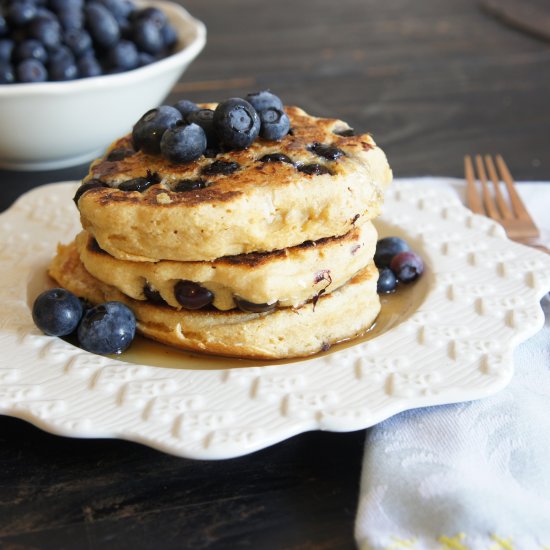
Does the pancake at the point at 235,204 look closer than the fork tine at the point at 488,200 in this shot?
Yes

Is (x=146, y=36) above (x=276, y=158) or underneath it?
underneath

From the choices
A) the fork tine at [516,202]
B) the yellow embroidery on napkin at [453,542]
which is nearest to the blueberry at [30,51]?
the fork tine at [516,202]

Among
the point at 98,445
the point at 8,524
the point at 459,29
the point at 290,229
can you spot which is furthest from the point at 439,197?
the point at 459,29

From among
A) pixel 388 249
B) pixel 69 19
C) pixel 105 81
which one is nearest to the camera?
pixel 388 249

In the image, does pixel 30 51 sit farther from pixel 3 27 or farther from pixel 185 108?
pixel 185 108

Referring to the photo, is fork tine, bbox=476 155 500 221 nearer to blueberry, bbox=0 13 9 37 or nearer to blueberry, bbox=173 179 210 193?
blueberry, bbox=173 179 210 193

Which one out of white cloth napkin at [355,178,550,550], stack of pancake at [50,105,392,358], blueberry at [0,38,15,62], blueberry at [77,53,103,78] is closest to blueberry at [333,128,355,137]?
stack of pancake at [50,105,392,358]

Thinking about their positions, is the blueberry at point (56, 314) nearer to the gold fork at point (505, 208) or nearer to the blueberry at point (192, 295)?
the blueberry at point (192, 295)

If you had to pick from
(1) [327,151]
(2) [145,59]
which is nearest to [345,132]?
(1) [327,151]
